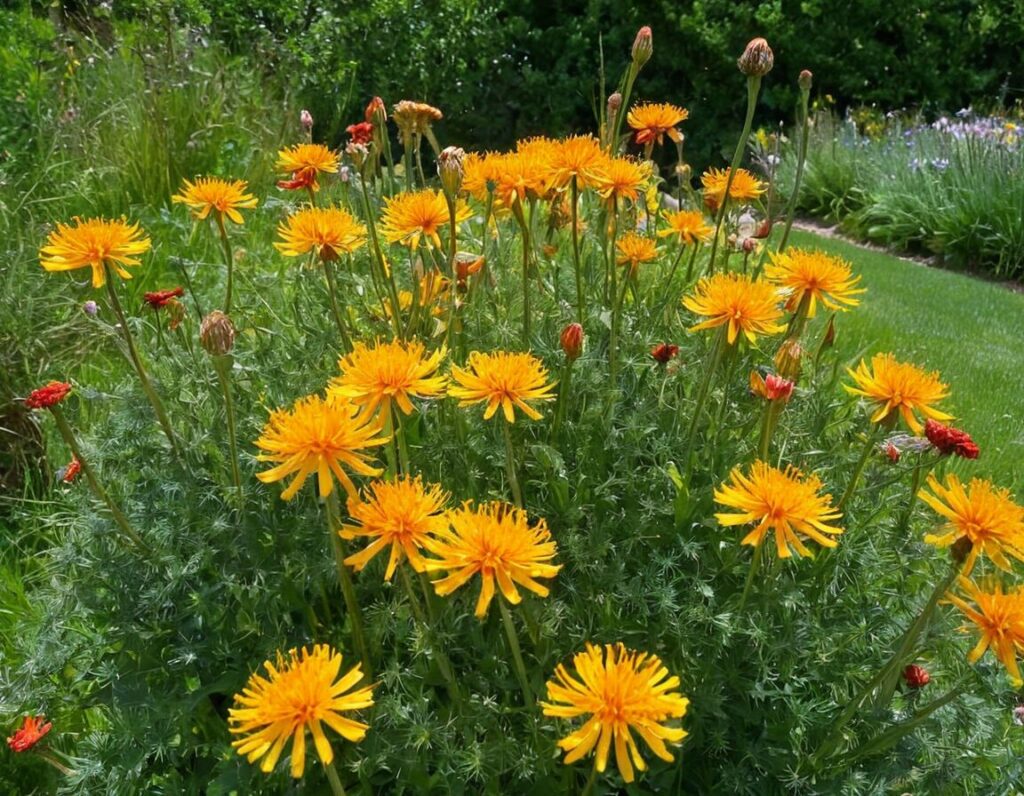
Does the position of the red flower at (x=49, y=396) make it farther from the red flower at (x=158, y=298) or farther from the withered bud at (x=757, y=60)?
the withered bud at (x=757, y=60)

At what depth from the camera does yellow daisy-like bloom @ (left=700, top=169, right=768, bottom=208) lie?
7.14 ft

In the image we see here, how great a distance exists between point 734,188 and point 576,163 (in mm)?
586

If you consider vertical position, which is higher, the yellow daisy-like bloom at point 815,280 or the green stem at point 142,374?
the yellow daisy-like bloom at point 815,280

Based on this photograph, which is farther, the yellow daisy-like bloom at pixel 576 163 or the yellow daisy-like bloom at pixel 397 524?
the yellow daisy-like bloom at pixel 576 163

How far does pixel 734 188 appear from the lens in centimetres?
218

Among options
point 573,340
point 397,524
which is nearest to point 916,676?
point 573,340

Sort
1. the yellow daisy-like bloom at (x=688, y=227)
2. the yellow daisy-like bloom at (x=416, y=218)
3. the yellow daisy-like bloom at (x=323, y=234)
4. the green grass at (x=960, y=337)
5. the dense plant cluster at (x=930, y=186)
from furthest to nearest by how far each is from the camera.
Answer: the dense plant cluster at (x=930, y=186), the green grass at (x=960, y=337), the yellow daisy-like bloom at (x=688, y=227), the yellow daisy-like bloom at (x=416, y=218), the yellow daisy-like bloom at (x=323, y=234)

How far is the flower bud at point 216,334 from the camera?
1442 millimetres

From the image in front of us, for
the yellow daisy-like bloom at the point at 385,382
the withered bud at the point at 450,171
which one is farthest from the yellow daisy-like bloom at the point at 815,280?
the yellow daisy-like bloom at the point at 385,382

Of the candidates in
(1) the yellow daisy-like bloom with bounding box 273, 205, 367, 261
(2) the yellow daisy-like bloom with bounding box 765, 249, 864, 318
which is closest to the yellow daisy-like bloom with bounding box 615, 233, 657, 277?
(2) the yellow daisy-like bloom with bounding box 765, 249, 864, 318


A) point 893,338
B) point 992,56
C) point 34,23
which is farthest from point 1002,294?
point 34,23

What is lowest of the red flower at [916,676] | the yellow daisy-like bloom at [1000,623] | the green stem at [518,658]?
the red flower at [916,676]

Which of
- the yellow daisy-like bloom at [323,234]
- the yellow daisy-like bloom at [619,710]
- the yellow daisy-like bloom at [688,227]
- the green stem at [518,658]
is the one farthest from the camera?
the yellow daisy-like bloom at [688,227]

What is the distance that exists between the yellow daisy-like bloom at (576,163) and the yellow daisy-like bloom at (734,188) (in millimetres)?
467
